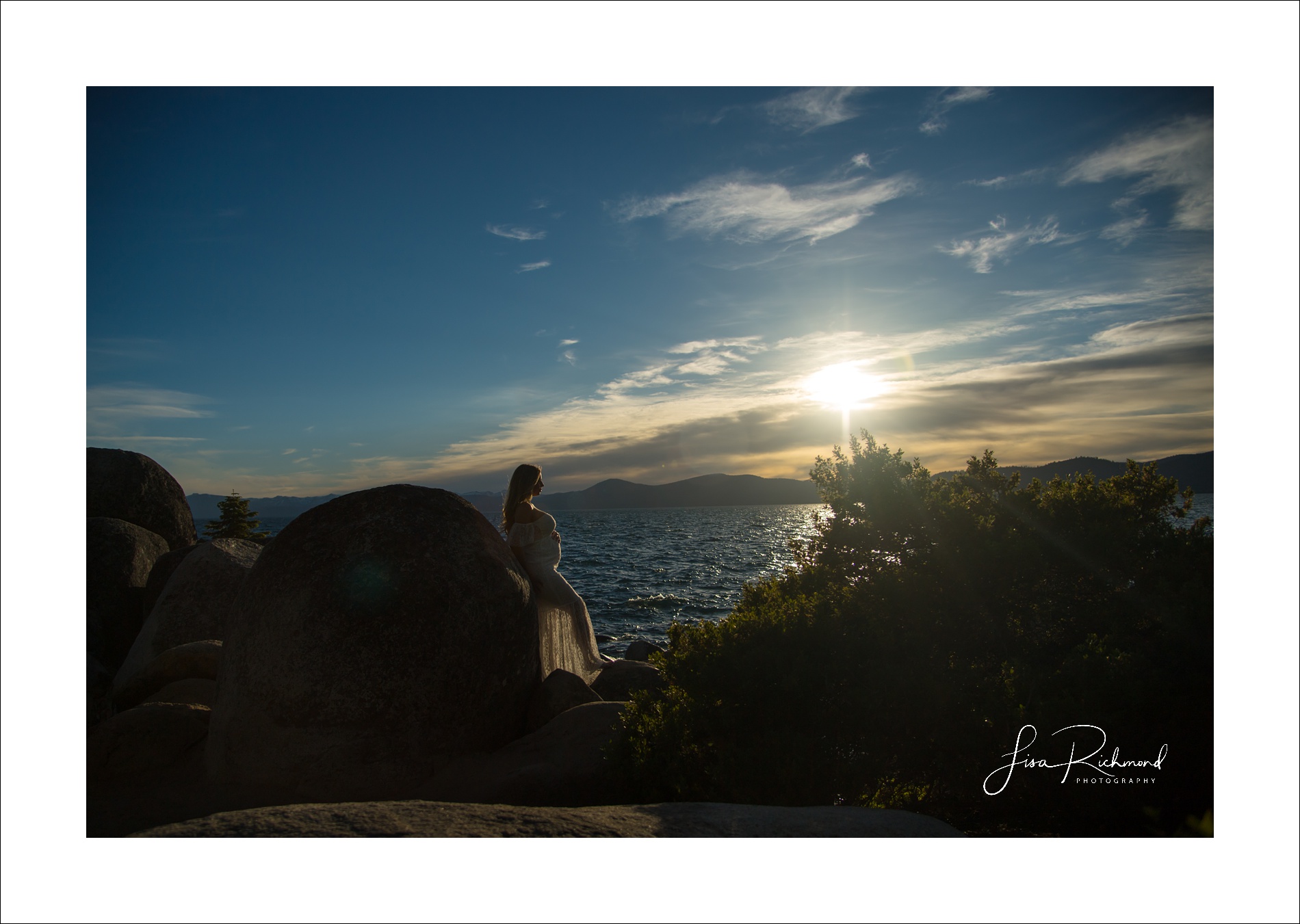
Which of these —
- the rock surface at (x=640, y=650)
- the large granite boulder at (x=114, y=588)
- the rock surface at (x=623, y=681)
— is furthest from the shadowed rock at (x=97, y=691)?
the rock surface at (x=640, y=650)

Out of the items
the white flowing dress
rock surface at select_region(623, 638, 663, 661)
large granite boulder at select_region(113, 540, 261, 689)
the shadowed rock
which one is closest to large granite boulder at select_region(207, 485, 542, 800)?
the white flowing dress

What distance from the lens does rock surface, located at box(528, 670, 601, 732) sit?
680cm

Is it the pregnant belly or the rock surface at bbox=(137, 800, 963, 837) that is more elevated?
the pregnant belly

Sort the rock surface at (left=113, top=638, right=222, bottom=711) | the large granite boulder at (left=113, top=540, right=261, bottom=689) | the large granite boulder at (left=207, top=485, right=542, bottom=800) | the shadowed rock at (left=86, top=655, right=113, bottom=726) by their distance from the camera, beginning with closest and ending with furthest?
the large granite boulder at (left=207, top=485, right=542, bottom=800) < the shadowed rock at (left=86, top=655, right=113, bottom=726) < the rock surface at (left=113, top=638, right=222, bottom=711) < the large granite boulder at (left=113, top=540, right=261, bottom=689)

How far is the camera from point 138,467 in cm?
1298

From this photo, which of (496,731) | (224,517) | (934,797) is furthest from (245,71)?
(224,517)

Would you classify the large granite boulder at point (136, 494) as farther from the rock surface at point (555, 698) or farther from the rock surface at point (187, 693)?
the rock surface at point (555, 698)

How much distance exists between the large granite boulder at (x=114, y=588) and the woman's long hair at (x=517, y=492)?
7464 millimetres

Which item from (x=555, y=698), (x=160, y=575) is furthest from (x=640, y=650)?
(x=160, y=575)

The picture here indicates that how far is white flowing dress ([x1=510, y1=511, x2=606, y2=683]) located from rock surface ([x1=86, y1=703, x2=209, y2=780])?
12.2 ft

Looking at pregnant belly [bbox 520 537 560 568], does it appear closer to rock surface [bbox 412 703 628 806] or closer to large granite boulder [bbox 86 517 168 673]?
rock surface [bbox 412 703 628 806]

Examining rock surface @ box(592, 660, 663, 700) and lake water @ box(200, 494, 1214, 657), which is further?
lake water @ box(200, 494, 1214, 657)

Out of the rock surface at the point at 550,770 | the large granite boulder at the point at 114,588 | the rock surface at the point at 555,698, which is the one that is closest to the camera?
the rock surface at the point at 550,770

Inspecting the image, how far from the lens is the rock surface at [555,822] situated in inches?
162
